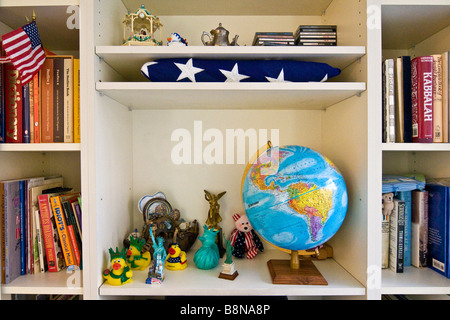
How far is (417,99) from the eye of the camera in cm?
82

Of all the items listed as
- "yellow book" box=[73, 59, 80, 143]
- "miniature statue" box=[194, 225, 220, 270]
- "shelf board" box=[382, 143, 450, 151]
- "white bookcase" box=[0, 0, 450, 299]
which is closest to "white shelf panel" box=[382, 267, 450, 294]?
"white bookcase" box=[0, 0, 450, 299]

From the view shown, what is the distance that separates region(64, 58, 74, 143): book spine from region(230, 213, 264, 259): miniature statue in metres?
0.66

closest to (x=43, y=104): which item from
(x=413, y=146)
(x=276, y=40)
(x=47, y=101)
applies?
(x=47, y=101)

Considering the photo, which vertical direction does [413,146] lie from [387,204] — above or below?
above

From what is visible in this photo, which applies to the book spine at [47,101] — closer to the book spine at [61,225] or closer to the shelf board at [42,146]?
the shelf board at [42,146]

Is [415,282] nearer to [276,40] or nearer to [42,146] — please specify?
[276,40]

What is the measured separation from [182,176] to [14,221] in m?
0.59

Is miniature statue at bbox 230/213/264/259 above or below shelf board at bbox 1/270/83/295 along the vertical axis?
above

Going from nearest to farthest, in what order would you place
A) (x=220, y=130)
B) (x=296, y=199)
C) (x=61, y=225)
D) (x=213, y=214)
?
(x=296, y=199), (x=61, y=225), (x=213, y=214), (x=220, y=130)

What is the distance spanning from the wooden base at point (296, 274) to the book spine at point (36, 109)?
2.83ft

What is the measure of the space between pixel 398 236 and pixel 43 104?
4.05 ft

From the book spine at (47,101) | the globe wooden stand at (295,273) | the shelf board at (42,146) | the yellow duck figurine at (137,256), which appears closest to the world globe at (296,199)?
the globe wooden stand at (295,273)

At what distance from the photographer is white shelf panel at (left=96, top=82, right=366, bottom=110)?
0.78 m

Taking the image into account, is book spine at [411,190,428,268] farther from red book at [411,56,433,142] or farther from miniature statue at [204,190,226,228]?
miniature statue at [204,190,226,228]
